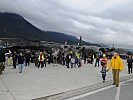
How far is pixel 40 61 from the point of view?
25344 mm

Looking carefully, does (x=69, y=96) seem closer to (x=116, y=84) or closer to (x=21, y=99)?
(x=21, y=99)

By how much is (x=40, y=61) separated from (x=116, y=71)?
10.5m

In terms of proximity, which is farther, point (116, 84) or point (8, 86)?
point (116, 84)

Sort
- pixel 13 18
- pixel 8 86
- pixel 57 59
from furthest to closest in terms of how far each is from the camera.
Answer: pixel 13 18 < pixel 57 59 < pixel 8 86

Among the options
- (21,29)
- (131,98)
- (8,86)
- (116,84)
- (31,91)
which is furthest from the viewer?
(21,29)

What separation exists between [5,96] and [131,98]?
191 inches

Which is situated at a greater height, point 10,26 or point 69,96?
point 10,26

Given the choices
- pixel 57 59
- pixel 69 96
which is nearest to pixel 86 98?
pixel 69 96

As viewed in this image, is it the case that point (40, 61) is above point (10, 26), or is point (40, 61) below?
below

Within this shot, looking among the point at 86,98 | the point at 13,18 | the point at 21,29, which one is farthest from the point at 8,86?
the point at 13,18

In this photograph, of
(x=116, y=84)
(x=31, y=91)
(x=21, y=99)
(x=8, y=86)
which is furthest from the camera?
(x=116, y=84)

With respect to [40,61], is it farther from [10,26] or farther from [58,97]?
[10,26]

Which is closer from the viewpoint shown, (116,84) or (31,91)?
(31,91)

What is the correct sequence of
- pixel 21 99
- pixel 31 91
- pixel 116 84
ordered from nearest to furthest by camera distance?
1. pixel 21 99
2. pixel 31 91
3. pixel 116 84
